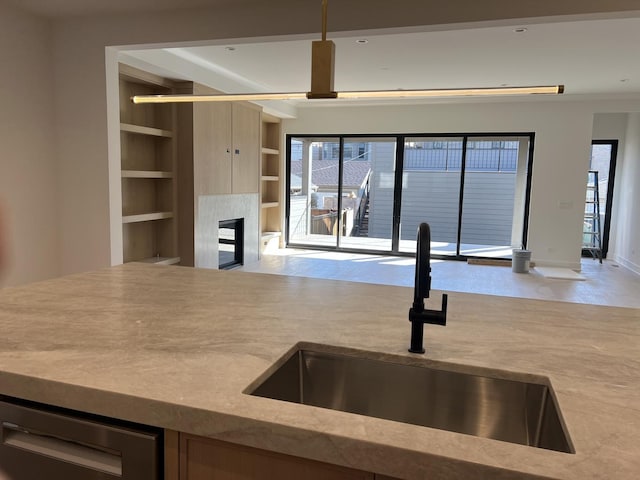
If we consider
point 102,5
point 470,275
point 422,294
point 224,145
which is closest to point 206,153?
point 224,145

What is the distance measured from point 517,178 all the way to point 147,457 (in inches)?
335

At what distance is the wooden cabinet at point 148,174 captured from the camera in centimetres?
544

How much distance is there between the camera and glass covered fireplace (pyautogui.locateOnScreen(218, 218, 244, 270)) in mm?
7109

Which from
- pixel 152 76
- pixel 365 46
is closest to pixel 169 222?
pixel 152 76

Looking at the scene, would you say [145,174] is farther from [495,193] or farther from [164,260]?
[495,193]

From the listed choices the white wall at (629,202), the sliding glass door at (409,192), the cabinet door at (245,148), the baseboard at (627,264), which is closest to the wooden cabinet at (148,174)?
the cabinet door at (245,148)

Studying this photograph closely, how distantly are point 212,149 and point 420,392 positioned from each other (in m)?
5.69

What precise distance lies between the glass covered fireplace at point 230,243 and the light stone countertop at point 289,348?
16.7 ft

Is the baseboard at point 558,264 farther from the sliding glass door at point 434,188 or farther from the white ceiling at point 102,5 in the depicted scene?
the white ceiling at point 102,5

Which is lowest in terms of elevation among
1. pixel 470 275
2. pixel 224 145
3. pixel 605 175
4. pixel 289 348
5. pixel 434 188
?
pixel 470 275

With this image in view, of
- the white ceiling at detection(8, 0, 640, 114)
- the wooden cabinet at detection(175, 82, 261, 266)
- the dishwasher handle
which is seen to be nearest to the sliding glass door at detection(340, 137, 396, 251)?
the white ceiling at detection(8, 0, 640, 114)

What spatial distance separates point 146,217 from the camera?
5.46 meters

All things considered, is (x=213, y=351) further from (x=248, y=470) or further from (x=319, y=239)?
(x=319, y=239)

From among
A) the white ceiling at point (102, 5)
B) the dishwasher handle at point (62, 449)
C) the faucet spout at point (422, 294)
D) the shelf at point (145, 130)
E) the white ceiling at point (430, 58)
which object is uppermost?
the white ceiling at point (430, 58)
